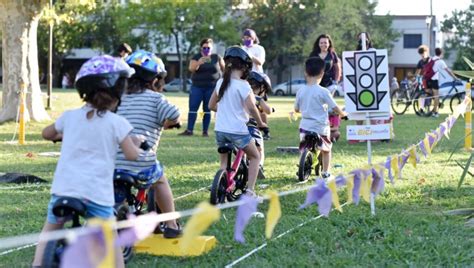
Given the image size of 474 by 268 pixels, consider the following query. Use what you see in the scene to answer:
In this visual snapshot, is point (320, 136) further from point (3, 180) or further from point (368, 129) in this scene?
point (3, 180)

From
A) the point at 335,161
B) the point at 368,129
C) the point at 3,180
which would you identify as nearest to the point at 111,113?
the point at 368,129

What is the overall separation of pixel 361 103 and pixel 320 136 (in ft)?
5.58

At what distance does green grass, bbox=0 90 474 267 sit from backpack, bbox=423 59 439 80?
8.27 meters

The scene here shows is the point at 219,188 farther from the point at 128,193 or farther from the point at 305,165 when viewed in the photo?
the point at 305,165

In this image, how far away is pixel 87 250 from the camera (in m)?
2.84

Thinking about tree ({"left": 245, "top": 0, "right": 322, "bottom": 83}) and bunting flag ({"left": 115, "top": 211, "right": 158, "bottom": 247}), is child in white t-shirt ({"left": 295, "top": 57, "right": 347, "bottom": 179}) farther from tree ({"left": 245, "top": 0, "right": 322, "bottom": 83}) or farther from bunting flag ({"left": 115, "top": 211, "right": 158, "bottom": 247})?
tree ({"left": 245, "top": 0, "right": 322, "bottom": 83})

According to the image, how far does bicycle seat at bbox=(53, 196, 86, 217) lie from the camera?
168 inches

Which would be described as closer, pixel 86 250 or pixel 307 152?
pixel 86 250

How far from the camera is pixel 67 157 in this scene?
14.5ft

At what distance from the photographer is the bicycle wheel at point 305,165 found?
8820mm

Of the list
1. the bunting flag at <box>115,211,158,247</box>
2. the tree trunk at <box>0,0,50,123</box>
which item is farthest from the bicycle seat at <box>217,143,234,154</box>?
the tree trunk at <box>0,0,50,123</box>

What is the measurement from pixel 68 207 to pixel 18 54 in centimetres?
1341

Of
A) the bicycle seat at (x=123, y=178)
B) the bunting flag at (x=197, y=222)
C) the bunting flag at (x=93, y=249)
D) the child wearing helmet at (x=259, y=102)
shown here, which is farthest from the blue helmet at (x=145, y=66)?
the bunting flag at (x=93, y=249)

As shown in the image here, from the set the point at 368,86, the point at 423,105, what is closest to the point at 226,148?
the point at 368,86
